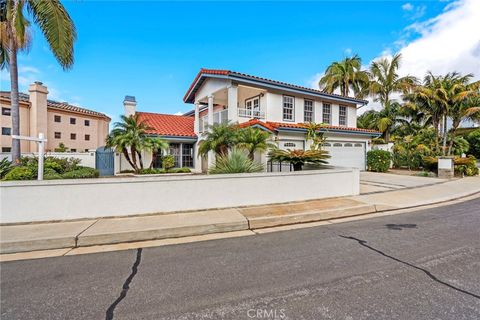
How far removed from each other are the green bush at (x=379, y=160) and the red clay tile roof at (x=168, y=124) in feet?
44.6

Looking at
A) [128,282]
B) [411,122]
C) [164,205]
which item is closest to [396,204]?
[164,205]

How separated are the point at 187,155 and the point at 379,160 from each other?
48.1 ft

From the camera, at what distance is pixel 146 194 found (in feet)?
19.9

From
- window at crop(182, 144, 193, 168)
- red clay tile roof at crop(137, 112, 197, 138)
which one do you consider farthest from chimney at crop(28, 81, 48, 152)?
window at crop(182, 144, 193, 168)

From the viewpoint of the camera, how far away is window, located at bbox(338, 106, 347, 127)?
17484 mm

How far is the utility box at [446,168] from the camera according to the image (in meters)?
14.0

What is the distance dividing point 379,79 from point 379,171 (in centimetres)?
1313

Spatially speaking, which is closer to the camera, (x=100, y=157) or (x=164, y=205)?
(x=164, y=205)

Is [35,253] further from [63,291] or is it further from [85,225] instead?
[63,291]

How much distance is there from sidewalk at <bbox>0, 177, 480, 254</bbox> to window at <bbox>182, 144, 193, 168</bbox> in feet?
39.5

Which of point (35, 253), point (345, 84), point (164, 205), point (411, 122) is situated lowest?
point (35, 253)

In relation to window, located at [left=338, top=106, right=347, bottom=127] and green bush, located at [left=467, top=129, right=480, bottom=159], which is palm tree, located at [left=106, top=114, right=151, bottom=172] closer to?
window, located at [left=338, top=106, right=347, bottom=127]

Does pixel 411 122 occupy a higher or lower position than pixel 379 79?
lower

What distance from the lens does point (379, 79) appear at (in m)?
24.5
